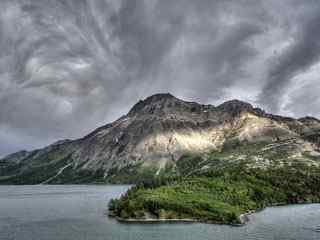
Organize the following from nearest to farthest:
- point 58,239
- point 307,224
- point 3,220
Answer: point 58,239 → point 307,224 → point 3,220

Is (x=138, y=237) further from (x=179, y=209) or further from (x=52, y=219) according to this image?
(x=52, y=219)

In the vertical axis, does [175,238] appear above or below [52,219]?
below

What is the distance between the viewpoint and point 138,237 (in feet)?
491

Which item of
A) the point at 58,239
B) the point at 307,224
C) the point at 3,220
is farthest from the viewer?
the point at 3,220

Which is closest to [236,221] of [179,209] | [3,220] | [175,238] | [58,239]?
[179,209]

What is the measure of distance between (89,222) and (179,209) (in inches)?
1623

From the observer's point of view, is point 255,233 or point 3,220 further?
point 3,220

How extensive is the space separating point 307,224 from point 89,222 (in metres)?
93.7

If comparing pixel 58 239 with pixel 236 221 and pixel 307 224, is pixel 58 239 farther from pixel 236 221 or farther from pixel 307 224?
pixel 307 224

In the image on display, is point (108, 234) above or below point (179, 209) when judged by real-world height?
below

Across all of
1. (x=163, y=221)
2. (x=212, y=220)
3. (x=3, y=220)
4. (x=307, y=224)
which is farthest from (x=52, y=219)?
(x=307, y=224)

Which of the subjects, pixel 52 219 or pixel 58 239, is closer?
pixel 58 239

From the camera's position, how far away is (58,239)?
14550 centimetres

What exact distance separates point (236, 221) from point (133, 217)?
47047mm
